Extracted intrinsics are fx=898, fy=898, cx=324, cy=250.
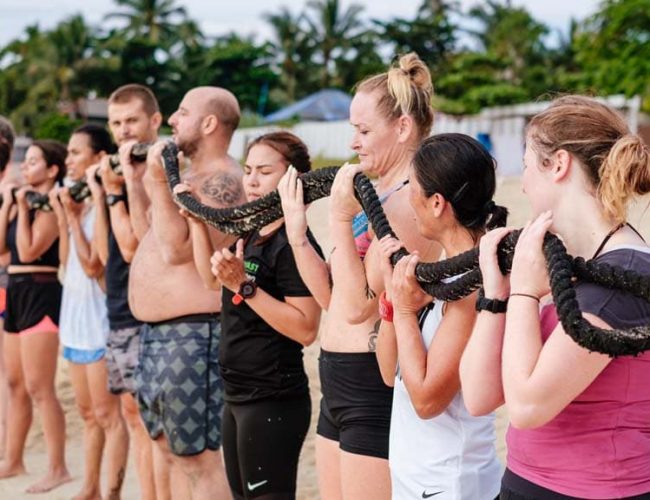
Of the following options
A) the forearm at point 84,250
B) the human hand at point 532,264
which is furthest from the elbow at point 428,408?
the forearm at point 84,250

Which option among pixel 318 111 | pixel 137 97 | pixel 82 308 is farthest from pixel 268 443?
pixel 318 111

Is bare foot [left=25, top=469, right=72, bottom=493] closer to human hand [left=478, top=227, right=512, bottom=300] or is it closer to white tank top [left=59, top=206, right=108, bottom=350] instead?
white tank top [left=59, top=206, right=108, bottom=350]

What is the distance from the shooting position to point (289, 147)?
141 inches

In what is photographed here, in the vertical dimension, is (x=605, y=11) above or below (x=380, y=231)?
above

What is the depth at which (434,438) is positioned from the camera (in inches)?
99.2

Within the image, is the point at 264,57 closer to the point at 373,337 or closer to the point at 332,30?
the point at 332,30

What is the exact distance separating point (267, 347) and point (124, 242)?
1441 millimetres

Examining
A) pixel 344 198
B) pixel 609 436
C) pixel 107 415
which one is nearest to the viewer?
pixel 609 436

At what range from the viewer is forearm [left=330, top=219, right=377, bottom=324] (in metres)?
2.81

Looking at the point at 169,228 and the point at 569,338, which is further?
the point at 169,228

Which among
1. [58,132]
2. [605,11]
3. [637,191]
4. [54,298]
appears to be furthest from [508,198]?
[58,132]

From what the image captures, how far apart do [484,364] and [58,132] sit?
35834 mm

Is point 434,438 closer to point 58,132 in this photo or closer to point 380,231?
point 380,231

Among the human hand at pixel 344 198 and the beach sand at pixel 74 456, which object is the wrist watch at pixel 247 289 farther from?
the beach sand at pixel 74 456
